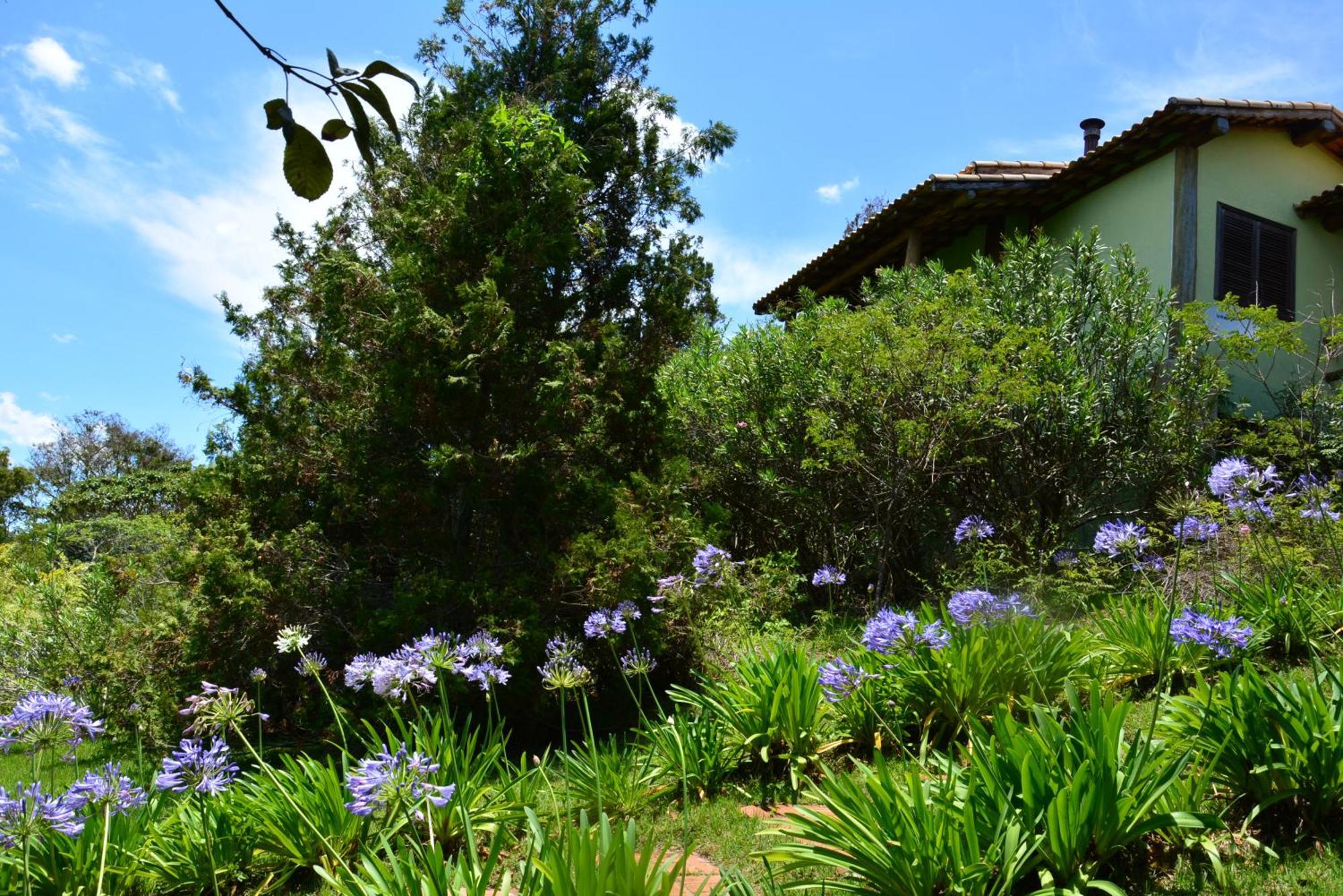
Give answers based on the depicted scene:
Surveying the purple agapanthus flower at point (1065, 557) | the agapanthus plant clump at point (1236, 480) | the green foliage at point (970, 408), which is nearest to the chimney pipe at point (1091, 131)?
the green foliage at point (970, 408)

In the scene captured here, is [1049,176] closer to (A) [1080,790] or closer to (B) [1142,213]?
(B) [1142,213]

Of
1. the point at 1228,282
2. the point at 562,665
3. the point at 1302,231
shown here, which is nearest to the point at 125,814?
the point at 562,665

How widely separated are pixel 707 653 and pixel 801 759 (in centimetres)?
238

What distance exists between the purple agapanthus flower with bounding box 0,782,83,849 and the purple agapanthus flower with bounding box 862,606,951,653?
3071 mm

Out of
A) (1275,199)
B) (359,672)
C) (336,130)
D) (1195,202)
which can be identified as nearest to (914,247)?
(1195,202)

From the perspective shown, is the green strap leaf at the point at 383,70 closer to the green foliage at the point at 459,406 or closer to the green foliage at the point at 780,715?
the green foliage at the point at 780,715

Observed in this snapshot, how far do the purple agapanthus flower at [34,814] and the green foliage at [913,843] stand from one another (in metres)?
2.38

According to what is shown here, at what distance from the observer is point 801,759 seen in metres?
4.51

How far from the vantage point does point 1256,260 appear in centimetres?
1098

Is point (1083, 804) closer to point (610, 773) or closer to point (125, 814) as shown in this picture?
point (610, 773)

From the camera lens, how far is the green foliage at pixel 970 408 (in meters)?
7.94

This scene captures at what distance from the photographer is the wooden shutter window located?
10695mm

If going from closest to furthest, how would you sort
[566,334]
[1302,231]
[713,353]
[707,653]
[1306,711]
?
[1306,711]
[707,653]
[566,334]
[713,353]
[1302,231]

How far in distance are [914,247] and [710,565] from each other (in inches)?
326
